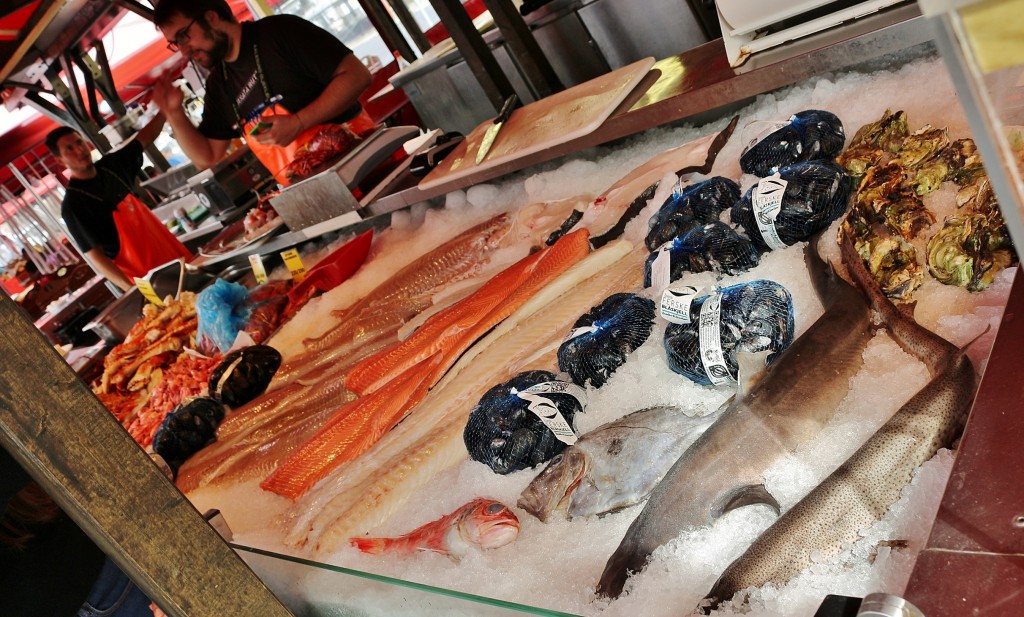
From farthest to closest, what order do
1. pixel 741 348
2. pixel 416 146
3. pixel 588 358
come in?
pixel 416 146
pixel 588 358
pixel 741 348

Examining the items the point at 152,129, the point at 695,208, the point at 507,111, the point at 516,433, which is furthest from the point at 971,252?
the point at 152,129

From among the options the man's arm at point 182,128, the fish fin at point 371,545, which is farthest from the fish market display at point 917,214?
the man's arm at point 182,128

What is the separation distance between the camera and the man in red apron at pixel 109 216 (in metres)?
6.66

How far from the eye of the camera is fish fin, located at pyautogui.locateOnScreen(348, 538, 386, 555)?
1803mm

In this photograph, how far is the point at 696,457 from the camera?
1409 mm

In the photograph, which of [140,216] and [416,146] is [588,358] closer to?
[416,146]

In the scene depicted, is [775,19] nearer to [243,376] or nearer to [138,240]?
[243,376]

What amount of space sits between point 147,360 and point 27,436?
3.33m

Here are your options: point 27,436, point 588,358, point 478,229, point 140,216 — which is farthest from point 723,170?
point 140,216

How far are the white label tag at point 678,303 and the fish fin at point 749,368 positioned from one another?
17 cm

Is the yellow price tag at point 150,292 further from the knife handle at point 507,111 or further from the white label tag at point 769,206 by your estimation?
the white label tag at point 769,206

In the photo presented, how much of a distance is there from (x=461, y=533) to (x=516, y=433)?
0.83ft

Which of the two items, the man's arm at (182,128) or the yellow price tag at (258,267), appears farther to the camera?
the man's arm at (182,128)

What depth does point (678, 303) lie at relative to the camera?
1650 millimetres
